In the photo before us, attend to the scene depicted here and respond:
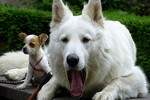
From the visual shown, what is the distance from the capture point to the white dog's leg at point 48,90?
502 centimetres

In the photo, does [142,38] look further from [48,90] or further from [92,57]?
[92,57]

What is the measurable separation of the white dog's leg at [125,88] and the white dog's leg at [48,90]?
0.68 meters

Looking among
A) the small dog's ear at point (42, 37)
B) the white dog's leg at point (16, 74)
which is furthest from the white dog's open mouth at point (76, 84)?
the white dog's leg at point (16, 74)

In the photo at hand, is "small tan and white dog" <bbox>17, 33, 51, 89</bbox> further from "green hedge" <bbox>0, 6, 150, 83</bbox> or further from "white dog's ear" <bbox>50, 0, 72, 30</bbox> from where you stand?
A: "green hedge" <bbox>0, 6, 150, 83</bbox>

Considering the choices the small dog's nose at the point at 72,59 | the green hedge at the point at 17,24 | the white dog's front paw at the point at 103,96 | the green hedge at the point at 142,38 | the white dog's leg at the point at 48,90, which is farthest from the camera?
the green hedge at the point at 17,24

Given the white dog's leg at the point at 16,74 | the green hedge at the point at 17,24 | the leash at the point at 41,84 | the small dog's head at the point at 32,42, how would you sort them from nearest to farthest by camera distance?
1. the leash at the point at 41,84
2. the small dog's head at the point at 32,42
3. the white dog's leg at the point at 16,74
4. the green hedge at the point at 17,24

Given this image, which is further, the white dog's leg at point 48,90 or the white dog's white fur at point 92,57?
the white dog's leg at point 48,90

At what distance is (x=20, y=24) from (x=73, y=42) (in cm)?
387

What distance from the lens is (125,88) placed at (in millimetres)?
4750

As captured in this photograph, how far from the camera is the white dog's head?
440 centimetres

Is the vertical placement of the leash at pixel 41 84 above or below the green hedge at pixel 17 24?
below

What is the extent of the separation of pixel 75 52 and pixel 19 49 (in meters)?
4.00

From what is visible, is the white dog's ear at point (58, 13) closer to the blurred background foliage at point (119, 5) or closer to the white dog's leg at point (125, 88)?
the white dog's leg at point (125, 88)

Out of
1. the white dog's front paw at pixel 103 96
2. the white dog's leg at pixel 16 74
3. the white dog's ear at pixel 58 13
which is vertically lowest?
the white dog's leg at pixel 16 74
